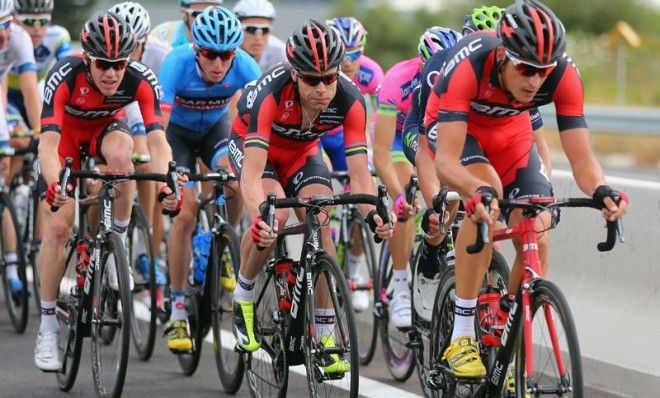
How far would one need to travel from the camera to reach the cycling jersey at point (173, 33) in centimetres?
1258

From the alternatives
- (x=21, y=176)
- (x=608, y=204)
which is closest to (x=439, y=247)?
(x=608, y=204)

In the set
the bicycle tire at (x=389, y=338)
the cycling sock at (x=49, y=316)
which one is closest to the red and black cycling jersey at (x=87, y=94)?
the cycling sock at (x=49, y=316)

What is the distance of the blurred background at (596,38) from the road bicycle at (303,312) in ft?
50.1

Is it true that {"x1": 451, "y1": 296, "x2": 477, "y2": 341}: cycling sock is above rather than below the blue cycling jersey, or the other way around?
below

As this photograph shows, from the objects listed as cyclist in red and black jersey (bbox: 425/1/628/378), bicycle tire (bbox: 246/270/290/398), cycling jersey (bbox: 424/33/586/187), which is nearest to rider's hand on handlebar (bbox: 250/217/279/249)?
bicycle tire (bbox: 246/270/290/398)

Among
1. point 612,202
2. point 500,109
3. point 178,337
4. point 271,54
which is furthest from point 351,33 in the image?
point 612,202

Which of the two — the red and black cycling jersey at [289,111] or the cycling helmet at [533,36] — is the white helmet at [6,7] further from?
the cycling helmet at [533,36]

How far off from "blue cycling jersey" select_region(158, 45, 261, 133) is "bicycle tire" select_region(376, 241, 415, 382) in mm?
1595

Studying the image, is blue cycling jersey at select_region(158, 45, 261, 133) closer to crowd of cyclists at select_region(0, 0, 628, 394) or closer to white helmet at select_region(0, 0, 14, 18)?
crowd of cyclists at select_region(0, 0, 628, 394)

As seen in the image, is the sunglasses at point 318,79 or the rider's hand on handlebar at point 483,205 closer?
the rider's hand on handlebar at point 483,205

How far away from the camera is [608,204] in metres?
6.64

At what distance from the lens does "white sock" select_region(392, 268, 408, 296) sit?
947 cm

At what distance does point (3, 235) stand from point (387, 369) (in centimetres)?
341

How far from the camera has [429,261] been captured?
8672 millimetres
